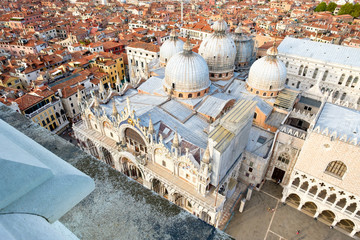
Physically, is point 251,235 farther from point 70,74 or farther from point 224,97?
point 70,74

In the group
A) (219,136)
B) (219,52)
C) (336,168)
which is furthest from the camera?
(219,52)

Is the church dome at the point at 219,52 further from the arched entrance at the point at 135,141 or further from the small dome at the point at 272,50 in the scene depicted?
the arched entrance at the point at 135,141

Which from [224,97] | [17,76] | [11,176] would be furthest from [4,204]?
[17,76]

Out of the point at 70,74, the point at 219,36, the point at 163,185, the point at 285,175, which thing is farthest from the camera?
the point at 70,74

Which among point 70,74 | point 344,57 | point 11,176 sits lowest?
point 70,74

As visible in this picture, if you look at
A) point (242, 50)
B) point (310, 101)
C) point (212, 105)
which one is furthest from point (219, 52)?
point (310, 101)

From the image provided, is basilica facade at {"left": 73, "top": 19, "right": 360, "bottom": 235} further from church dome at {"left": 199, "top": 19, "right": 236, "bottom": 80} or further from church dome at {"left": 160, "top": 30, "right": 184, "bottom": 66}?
church dome at {"left": 160, "top": 30, "right": 184, "bottom": 66}

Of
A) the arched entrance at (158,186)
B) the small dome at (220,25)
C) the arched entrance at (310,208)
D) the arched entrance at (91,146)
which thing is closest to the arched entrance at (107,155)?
the arched entrance at (91,146)

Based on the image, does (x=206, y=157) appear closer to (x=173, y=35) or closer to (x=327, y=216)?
(x=327, y=216)
